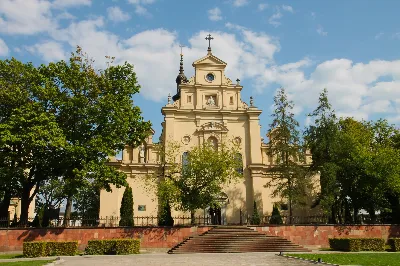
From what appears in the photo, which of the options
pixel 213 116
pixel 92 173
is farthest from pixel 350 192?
pixel 92 173

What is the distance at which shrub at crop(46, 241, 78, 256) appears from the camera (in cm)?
2347

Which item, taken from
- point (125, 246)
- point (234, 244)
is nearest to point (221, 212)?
point (234, 244)

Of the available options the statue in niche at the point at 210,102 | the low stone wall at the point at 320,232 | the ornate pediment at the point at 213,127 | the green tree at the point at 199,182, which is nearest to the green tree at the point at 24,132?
the green tree at the point at 199,182

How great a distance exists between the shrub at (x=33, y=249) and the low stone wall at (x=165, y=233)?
3739 millimetres

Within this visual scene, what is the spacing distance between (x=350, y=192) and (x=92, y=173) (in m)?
20.8

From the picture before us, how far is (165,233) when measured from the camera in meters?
28.2

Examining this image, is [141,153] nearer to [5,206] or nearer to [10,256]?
[5,206]

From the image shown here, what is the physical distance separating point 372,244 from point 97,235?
18286 mm

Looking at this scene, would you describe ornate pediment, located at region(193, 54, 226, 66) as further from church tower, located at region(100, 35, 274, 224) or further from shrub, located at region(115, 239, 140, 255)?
shrub, located at region(115, 239, 140, 255)

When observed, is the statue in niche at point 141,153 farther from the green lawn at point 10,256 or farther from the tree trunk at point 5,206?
the green lawn at point 10,256

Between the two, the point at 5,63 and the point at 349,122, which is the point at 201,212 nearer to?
the point at 349,122

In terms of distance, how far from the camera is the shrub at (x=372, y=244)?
2523 centimetres

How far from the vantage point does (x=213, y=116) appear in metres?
40.8

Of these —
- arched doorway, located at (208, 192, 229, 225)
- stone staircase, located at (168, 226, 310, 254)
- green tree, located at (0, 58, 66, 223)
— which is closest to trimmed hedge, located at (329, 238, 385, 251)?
stone staircase, located at (168, 226, 310, 254)
